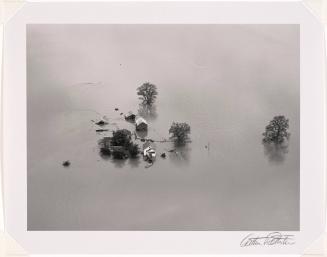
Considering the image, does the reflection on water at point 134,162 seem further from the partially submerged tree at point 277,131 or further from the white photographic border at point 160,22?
the partially submerged tree at point 277,131

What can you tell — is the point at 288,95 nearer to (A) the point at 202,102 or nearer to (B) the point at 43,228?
(A) the point at 202,102

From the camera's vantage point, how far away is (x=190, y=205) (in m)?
1.71

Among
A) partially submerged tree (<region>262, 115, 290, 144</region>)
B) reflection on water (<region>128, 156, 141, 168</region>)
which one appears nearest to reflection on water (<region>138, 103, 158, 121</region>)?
reflection on water (<region>128, 156, 141, 168</region>)

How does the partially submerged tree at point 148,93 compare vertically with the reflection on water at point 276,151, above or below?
above

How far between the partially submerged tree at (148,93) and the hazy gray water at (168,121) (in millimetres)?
27

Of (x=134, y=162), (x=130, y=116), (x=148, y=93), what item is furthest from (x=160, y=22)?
(x=134, y=162)

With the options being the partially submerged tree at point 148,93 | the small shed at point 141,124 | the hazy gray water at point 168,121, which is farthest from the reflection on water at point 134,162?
the partially submerged tree at point 148,93

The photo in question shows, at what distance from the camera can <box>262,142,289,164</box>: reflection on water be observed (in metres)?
1.70

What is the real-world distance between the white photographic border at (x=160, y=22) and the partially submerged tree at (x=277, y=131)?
0.07 m

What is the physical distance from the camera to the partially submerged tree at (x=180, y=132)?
170 cm

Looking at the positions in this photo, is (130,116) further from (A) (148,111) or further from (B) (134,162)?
(B) (134,162)
